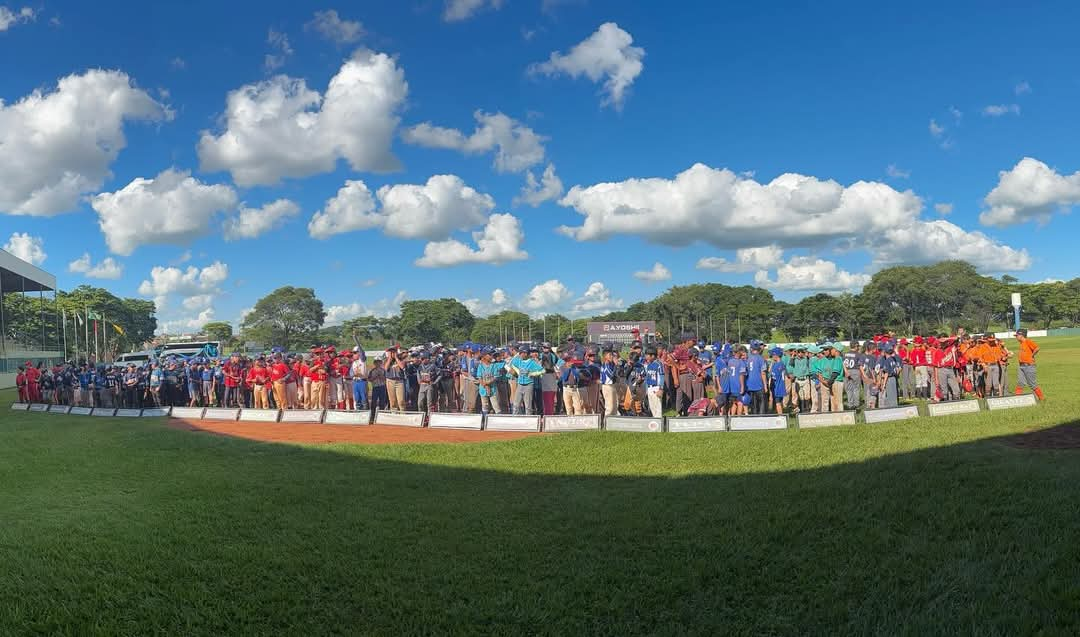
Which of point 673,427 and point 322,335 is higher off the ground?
point 322,335

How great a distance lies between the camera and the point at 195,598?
557 cm

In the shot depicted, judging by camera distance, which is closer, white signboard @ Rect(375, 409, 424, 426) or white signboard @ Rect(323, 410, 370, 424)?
white signboard @ Rect(375, 409, 424, 426)

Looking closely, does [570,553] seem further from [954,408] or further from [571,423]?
[954,408]

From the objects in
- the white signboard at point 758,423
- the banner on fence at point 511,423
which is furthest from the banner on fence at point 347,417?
the white signboard at point 758,423

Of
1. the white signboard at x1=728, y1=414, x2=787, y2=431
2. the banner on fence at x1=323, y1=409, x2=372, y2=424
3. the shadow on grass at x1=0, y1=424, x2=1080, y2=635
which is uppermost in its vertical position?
the banner on fence at x1=323, y1=409, x2=372, y2=424

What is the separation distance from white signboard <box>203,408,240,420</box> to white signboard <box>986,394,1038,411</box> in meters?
19.6

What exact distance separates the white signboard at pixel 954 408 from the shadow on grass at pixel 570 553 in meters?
4.02

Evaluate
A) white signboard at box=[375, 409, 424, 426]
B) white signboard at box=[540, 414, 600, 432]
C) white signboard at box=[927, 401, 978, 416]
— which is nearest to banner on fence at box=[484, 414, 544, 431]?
white signboard at box=[540, 414, 600, 432]

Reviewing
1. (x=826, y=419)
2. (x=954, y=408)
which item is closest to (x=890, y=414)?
(x=826, y=419)

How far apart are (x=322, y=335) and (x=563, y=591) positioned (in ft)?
334

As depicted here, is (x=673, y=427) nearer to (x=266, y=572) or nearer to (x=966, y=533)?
(x=966, y=533)

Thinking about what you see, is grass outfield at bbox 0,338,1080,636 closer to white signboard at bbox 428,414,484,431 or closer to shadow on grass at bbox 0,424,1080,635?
shadow on grass at bbox 0,424,1080,635

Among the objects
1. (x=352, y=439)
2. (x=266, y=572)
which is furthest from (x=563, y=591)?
(x=352, y=439)

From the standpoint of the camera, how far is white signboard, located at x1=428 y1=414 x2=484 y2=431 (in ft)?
50.7
